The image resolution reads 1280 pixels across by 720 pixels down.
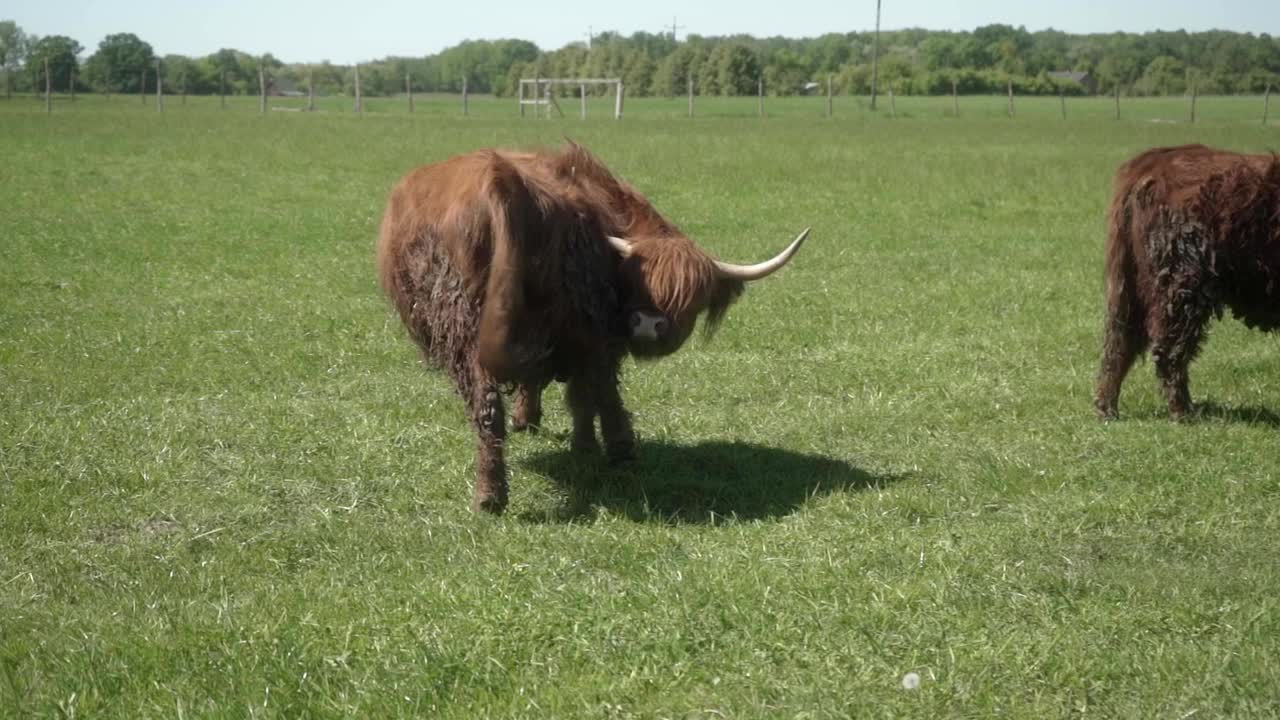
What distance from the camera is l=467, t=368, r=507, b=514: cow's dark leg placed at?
21.0 feet

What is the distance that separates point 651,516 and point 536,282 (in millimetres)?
1208

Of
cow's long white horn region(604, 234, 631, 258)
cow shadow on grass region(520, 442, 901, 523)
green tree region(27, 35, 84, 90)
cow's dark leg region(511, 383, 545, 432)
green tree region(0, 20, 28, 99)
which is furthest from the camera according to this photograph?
green tree region(27, 35, 84, 90)

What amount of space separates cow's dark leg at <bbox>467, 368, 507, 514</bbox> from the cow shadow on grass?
0.57 ft

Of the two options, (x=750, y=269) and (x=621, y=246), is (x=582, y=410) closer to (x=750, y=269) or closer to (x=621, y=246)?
(x=621, y=246)

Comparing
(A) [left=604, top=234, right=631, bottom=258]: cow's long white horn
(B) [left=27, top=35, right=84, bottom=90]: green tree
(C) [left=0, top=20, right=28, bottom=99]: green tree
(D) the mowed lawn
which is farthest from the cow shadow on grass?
(B) [left=27, top=35, right=84, bottom=90]: green tree

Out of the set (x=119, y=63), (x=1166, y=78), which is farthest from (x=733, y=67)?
(x=119, y=63)

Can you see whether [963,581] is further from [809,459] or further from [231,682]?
[231,682]

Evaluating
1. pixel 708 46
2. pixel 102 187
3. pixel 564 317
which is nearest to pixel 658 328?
pixel 564 317

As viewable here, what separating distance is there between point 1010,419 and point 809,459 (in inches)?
61.0

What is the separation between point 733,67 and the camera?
85500mm

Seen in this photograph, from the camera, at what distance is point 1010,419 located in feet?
27.4

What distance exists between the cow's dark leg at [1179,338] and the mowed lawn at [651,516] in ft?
0.76

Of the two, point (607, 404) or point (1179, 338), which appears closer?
point (607, 404)

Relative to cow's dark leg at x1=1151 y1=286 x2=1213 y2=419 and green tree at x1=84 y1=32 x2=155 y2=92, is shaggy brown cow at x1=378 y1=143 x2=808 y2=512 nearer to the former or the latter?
cow's dark leg at x1=1151 y1=286 x2=1213 y2=419
